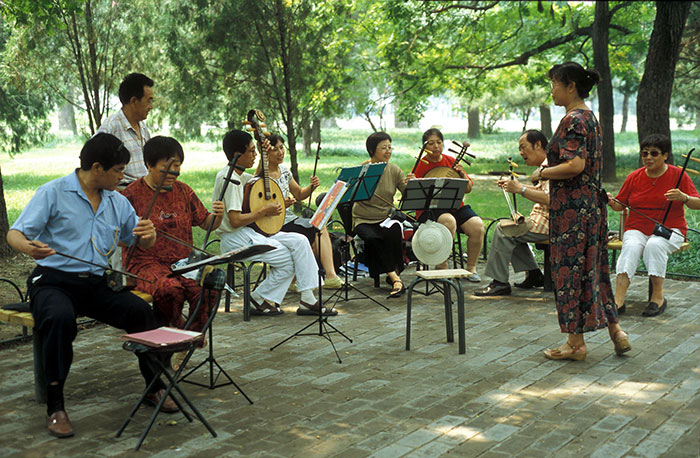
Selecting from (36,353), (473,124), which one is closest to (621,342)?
(36,353)

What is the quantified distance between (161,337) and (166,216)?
4.13 ft

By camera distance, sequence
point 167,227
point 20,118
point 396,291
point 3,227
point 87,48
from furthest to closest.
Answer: point 20,118
point 87,48
point 3,227
point 396,291
point 167,227

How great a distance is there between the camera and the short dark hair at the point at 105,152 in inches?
165

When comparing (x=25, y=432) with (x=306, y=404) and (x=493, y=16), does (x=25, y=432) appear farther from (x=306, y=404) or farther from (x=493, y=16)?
(x=493, y=16)

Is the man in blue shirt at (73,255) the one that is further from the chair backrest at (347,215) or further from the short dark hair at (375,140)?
the short dark hair at (375,140)

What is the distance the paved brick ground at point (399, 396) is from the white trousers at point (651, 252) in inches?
16.1

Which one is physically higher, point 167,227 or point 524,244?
point 167,227

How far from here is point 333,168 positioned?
2197cm

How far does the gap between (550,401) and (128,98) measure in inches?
142

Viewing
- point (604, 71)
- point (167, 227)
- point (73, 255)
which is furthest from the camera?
point (604, 71)

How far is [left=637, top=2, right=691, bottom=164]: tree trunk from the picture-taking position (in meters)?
9.84

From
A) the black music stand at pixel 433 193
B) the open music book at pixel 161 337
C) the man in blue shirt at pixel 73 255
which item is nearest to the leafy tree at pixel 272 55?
the black music stand at pixel 433 193

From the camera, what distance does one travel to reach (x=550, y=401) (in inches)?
173

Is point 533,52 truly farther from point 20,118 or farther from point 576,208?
point 20,118
